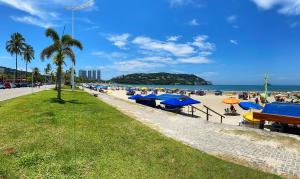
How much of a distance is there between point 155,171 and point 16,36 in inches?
3111

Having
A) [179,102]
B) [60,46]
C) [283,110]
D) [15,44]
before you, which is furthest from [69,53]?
[15,44]

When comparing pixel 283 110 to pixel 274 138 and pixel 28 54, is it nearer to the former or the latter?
pixel 274 138

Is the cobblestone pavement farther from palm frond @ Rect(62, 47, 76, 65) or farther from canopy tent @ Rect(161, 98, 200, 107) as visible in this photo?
palm frond @ Rect(62, 47, 76, 65)

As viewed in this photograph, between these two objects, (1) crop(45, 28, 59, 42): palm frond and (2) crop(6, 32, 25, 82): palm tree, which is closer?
(1) crop(45, 28, 59, 42): palm frond

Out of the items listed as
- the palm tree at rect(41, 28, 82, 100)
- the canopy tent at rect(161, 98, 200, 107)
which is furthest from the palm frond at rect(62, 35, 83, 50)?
the canopy tent at rect(161, 98, 200, 107)

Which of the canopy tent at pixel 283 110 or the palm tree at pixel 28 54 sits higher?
the palm tree at pixel 28 54

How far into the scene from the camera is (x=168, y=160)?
23.1 ft

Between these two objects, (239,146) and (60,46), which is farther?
(60,46)

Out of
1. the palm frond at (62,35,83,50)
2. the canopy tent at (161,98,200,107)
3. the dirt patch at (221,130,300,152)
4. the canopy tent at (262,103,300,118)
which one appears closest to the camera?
the dirt patch at (221,130,300,152)

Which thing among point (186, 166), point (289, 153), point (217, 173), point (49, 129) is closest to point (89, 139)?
point (49, 129)

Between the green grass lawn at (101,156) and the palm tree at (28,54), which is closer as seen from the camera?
the green grass lawn at (101,156)

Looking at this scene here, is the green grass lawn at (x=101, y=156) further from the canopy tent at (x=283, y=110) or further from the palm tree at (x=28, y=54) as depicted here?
the palm tree at (x=28, y=54)

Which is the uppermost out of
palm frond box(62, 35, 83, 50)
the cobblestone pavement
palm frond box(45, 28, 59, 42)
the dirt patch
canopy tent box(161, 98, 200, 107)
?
palm frond box(45, 28, 59, 42)

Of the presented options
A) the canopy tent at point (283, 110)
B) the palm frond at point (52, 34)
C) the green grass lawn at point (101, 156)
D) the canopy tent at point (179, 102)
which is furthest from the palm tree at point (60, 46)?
the canopy tent at point (283, 110)
